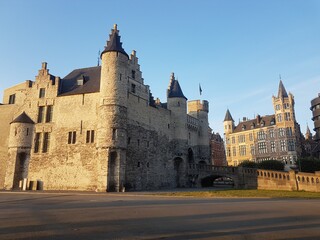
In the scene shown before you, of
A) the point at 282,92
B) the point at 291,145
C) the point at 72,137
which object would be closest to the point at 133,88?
the point at 72,137

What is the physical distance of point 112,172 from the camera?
29.2 metres

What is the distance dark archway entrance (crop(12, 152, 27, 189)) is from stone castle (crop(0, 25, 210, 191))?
6cm

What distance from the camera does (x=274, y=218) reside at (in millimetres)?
8859

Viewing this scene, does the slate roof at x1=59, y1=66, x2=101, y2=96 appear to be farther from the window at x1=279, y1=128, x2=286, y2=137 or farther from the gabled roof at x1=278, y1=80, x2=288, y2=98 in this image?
the gabled roof at x1=278, y1=80, x2=288, y2=98

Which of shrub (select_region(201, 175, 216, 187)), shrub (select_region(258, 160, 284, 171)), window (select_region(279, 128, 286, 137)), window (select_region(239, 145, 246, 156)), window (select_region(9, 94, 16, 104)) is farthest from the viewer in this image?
window (select_region(239, 145, 246, 156))

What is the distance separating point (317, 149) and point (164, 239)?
69.1 metres

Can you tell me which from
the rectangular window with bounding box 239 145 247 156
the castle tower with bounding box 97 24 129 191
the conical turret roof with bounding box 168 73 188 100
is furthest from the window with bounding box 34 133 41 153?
the rectangular window with bounding box 239 145 247 156

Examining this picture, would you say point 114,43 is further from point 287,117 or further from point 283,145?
point 283,145

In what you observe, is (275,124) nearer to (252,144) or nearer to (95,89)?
(252,144)

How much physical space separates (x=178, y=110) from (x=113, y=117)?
1703 centimetres

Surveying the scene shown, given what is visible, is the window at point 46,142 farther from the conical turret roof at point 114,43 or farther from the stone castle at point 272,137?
the stone castle at point 272,137

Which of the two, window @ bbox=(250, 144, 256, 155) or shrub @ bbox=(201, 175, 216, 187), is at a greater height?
window @ bbox=(250, 144, 256, 155)

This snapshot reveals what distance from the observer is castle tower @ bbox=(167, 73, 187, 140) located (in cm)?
4425

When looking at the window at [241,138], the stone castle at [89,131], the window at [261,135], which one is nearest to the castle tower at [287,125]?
the window at [261,135]
